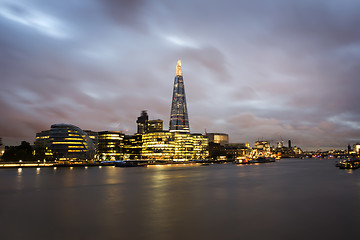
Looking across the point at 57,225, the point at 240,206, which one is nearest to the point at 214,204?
the point at 240,206

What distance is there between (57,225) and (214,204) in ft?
65.8

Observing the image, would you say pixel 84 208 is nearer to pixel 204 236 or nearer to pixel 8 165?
pixel 204 236

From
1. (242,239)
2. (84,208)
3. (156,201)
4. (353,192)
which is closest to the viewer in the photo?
(242,239)

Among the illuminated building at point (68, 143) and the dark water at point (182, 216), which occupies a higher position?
→ the illuminated building at point (68, 143)

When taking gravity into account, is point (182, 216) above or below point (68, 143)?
below

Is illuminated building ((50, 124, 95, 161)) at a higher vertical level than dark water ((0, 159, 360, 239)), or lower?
higher

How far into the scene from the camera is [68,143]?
18238 cm

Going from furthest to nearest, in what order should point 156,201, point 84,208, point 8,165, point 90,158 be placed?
point 90,158 < point 8,165 < point 156,201 < point 84,208

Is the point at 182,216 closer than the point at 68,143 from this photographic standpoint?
Yes

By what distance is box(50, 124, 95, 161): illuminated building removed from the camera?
181m

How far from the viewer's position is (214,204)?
39.8 meters

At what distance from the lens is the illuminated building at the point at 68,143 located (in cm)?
18112

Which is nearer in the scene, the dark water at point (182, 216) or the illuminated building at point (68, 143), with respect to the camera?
the dark water at point (182, 216)

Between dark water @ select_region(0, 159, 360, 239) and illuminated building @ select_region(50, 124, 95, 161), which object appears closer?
dark water @ select_region(0, 159, 360, 239)
